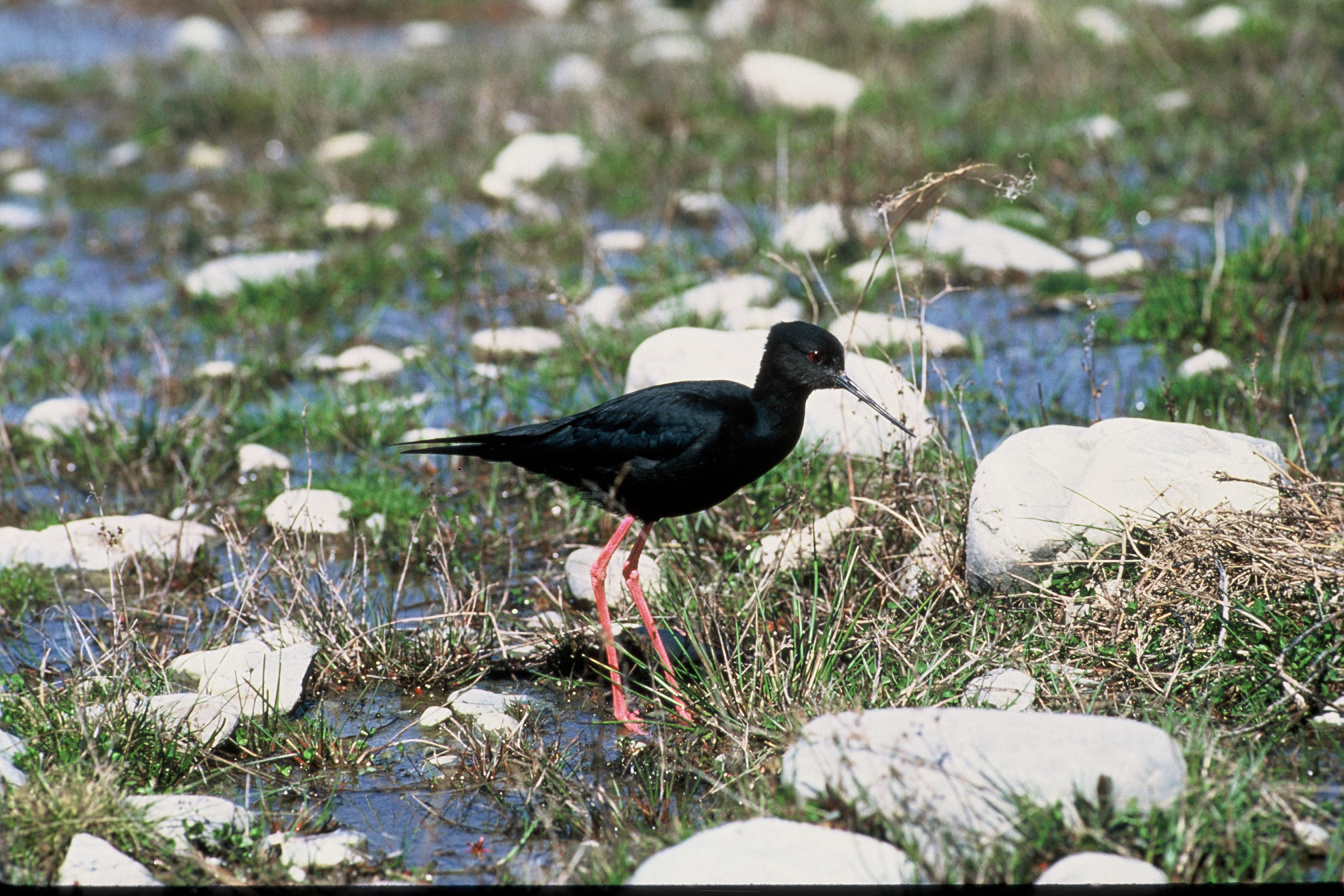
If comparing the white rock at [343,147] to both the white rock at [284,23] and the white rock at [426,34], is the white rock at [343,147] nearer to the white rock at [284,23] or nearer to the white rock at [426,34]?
the white rock at [426,34]

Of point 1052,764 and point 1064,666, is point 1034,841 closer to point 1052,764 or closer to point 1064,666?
point 1052,764

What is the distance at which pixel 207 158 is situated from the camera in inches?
452

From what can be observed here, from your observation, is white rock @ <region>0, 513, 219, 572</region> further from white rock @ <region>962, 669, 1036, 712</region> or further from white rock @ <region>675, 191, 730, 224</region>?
white rock @ <region>675, 191, 730, 224</region>

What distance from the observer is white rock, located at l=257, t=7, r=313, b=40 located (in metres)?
17.9

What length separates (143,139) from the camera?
39.9ft

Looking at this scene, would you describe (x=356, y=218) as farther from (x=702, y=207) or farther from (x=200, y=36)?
(x=200, y=36)

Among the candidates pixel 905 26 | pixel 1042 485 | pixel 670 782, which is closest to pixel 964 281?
pixel 1042 485

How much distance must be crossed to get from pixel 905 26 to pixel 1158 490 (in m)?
9.93

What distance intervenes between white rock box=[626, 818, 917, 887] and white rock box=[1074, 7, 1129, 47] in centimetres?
1033

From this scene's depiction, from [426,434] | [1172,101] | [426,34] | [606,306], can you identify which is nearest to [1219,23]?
[1172,101]

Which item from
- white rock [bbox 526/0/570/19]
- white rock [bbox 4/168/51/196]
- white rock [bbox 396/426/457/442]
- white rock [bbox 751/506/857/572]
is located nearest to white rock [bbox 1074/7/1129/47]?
white rock [bbox 396/426/457/442]

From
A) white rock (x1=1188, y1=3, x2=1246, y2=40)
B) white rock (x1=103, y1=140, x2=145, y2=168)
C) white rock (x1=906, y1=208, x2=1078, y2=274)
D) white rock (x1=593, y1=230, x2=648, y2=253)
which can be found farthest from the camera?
white rock (x1=103, y1=140, x2=145, y2=168)

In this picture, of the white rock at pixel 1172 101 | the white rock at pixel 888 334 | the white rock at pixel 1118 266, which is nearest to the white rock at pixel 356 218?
the white rock at pixel 888 334

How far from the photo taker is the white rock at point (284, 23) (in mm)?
17875
